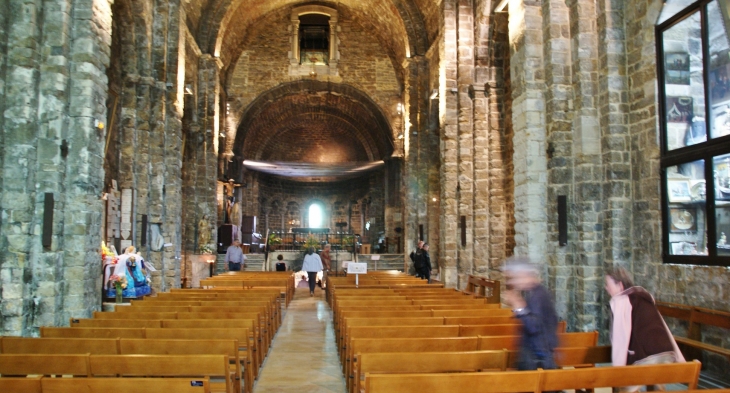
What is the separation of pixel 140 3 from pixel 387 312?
33.9ft

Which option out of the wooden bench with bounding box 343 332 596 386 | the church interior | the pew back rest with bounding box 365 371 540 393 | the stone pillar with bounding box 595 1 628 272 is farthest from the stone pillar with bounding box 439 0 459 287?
the pew back rest with bounding box 365 371 540 393

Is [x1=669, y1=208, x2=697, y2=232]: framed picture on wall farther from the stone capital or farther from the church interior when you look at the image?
the stone capital

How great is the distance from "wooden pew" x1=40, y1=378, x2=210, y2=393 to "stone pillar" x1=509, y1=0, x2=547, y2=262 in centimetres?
650

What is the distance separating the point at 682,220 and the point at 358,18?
21602mm

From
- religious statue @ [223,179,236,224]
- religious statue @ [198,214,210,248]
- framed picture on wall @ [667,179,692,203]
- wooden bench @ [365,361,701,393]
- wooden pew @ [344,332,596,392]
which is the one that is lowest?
wooden pew @ [344,332,596,392]

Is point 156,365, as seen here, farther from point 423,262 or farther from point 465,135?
point 465,135

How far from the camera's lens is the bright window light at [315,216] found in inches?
1460

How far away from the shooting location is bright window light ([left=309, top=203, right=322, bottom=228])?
1460 inches

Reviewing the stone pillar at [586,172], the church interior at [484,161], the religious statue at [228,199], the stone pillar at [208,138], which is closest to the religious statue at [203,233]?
the stone pillar at [208,138]

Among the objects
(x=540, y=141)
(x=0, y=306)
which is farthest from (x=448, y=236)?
(x=0, y=306)

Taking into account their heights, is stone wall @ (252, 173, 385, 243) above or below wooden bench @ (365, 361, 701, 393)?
above

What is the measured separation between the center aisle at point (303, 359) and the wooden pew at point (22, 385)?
2890 millimetres

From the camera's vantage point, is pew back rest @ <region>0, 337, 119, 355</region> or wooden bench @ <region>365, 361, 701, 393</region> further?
pew back rest @ <region>0, 337, 119, 355</region>

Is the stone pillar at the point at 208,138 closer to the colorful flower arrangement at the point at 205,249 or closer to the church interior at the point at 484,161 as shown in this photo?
the colorful flower arrangement at the point at 205,249
